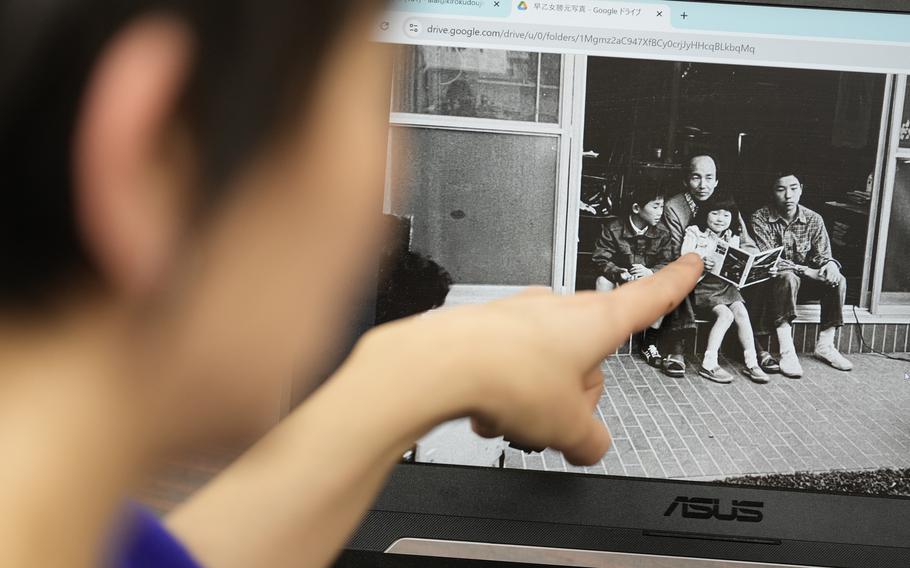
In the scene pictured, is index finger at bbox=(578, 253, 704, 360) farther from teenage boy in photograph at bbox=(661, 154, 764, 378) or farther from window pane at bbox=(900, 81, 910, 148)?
window pane at bbox=(900, 81, 910, 148)

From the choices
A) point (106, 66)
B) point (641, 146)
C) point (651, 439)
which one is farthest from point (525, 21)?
point (106, 66)

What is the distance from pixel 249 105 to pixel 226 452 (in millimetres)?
288

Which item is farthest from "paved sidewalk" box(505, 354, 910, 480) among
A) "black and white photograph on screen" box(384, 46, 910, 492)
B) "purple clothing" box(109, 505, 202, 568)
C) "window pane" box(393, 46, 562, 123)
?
"purple clothing" box(109, 505, 202, 568)

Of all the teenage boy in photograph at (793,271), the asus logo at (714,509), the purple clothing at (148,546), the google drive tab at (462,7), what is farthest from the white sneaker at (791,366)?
the purple clothing at (148,546)

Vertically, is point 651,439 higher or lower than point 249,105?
lower

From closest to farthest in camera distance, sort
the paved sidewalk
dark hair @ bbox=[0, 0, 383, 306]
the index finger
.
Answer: dark hair @ bbox=[0, 0, 383, 306]
the index finger
the paved sidewalk

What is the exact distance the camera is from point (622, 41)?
600 millimetres

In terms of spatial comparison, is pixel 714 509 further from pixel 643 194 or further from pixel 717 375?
pixel 643 194

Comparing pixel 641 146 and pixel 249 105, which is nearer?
pixel 249 105

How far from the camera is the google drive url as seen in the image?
60 centimetres

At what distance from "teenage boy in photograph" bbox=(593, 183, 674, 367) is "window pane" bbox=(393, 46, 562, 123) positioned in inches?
3.8

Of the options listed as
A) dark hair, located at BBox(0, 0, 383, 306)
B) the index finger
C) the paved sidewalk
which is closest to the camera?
dark hair, located at BBox(0, 0, 383, 306)

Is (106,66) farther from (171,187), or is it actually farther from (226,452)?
(226,452)

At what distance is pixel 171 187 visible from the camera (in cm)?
22
